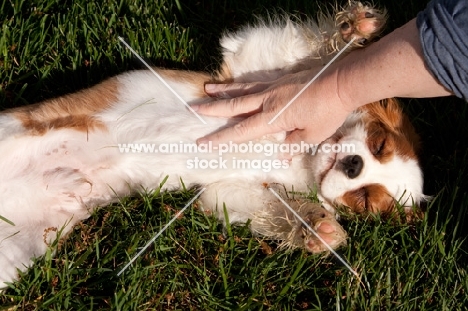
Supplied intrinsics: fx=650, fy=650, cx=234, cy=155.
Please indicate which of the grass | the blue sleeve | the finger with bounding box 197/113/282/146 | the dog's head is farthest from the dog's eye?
the blue sleeve

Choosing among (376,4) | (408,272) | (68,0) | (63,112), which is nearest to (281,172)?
(408,272)

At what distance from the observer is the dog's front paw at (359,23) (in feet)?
11.9

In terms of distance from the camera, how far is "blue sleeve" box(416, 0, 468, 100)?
265 centimetres

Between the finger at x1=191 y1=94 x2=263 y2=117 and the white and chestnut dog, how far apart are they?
0.28 ft

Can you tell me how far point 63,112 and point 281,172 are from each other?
50.2 inches

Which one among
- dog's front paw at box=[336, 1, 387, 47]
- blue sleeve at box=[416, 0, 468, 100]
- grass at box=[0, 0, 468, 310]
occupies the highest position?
blue sleeve at box=[416, 0, 468, 100]

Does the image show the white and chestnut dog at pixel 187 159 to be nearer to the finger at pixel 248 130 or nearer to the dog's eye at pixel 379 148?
the dog's eye at pixel 379 148

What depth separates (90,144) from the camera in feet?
11.6

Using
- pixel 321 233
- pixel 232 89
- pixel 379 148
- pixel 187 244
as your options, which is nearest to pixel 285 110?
pixel 232 89

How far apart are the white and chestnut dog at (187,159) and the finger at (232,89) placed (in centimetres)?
5

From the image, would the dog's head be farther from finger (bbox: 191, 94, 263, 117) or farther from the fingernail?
the fingernail

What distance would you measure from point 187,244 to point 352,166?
1007 mm

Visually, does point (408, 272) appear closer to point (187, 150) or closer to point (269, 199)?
point (269, 199)

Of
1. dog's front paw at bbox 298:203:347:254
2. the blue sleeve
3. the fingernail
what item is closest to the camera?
the blue sleeve
